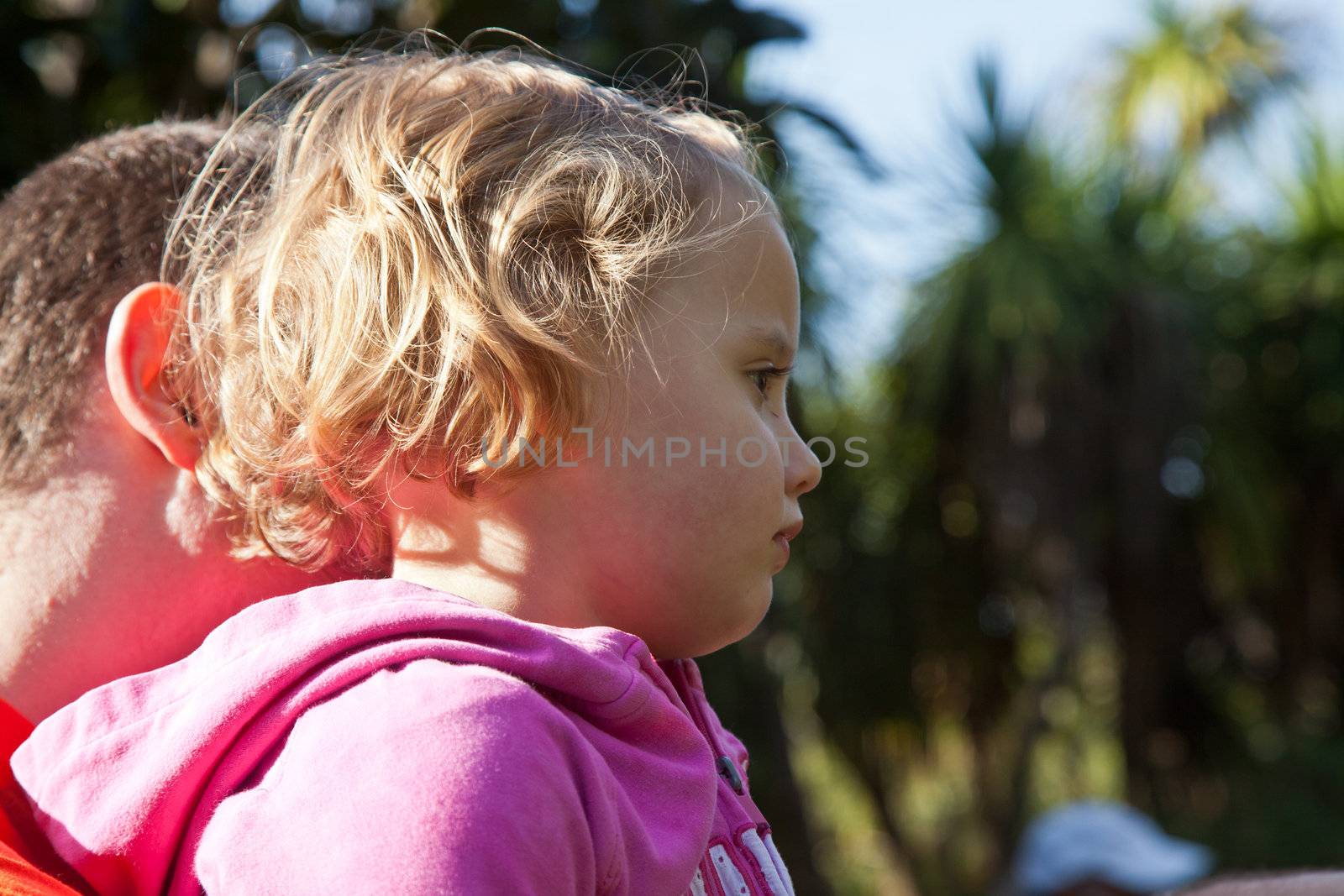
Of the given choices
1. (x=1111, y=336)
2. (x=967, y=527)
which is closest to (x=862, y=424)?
(x=967, y=527)

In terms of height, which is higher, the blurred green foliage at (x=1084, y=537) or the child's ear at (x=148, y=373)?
the child's ear at (x=148, y=373)

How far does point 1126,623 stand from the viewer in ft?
27.5

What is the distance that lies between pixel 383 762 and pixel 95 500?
56cm

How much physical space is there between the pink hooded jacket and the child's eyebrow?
0.32 metres

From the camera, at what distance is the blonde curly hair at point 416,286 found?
3.46ft

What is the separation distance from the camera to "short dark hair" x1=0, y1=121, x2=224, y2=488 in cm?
123

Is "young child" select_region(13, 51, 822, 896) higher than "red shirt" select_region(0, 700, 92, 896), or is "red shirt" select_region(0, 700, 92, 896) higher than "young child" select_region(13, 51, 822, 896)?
"young child" select_region(13, 51, 822, 896)

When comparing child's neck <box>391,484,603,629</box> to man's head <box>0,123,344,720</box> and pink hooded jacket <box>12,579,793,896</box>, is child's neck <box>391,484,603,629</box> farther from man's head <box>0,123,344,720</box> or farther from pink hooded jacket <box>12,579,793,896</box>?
man's head <box>0,123,344,720</box>

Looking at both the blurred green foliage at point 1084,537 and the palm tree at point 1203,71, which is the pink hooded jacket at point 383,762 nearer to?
the blurred green foliage at point 1084,537

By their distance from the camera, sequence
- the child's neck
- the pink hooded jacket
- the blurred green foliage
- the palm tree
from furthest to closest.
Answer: the palm tree
the blurred green foliage
the child's neck
the pink hooded jacket

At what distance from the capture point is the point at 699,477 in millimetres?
1073

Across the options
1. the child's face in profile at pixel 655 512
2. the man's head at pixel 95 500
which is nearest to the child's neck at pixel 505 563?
the child's face in profile at pixel 655 512

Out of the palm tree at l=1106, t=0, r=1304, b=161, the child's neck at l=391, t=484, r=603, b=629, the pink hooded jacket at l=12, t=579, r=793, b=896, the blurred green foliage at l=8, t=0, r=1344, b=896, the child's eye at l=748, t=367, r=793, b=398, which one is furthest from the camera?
the palm tree at l=1106, t=0, r=1304, b=161

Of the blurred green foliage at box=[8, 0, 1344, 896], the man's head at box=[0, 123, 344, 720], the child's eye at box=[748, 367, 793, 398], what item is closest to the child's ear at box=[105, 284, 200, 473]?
the man's head at box=[0, 123, 344, 720]
